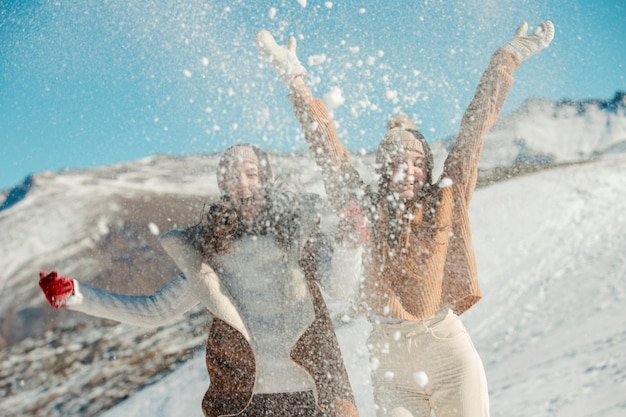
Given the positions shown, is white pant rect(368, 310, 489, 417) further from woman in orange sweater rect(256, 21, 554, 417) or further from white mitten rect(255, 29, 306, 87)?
white mitten rect(255, 29, 306, 87)

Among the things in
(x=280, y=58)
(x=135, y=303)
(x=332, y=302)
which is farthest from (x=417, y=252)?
(x=332, y=302)

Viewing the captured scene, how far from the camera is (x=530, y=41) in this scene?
2.63m

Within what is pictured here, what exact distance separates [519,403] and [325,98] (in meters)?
2.78

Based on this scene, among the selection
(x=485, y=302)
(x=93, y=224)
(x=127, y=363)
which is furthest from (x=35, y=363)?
(x=485, y=302)

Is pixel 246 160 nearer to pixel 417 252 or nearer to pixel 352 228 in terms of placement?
pixel 352 228

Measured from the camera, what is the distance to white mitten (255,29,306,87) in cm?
260

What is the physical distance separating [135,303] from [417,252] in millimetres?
1231

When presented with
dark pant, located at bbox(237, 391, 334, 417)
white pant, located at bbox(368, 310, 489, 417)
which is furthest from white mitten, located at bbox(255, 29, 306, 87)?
dark pant, located at bbox(237, 391, 334, 417)

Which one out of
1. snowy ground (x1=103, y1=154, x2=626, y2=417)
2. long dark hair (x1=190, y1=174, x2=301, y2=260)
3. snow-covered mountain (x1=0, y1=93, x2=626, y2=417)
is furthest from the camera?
snow-covered mountain (x1=0, y1=93, x2=626, y2=417)

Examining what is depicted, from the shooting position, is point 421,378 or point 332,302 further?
point 332,302

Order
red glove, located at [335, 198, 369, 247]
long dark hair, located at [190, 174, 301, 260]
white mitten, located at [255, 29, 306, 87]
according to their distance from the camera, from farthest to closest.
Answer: white mitten, located at [255, 29, 306, 87]
long dark hair, located at [190, 174, 301, 260]
red glove, located at [335, 198, 369, 247]

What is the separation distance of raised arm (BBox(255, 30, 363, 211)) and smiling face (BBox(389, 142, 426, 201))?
15cm

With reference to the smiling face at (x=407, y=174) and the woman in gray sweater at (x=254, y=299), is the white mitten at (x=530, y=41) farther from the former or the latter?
the woman in gray sweater at (x=254, y=299)

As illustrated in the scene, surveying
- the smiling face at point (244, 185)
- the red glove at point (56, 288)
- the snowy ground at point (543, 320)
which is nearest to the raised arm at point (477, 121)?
the smiling face at point (244, 185)
